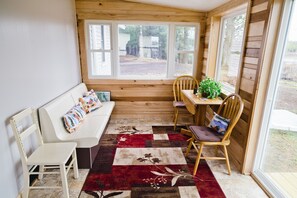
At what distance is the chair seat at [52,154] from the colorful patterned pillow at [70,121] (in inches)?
14.8

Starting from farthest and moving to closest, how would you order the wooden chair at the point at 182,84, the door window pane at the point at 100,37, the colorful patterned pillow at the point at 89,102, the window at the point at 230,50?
the wooden chair at the point at 182,84 → the door window pane at the point at 100,37 → the colorful patterned pillow at the point at 89,102 → the window at the point at 230,50

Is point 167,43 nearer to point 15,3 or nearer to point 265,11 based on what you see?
point 265,11

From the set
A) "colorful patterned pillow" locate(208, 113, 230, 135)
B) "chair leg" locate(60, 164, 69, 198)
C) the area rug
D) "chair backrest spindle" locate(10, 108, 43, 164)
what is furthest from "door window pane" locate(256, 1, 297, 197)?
"chair backrest spindle" locate(10, 108, 43, 164)

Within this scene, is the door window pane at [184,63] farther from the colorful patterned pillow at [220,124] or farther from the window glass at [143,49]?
the colorful patterned pillow at [220,124]

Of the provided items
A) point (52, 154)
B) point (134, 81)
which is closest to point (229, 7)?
point (134, 81)

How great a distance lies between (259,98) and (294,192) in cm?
103

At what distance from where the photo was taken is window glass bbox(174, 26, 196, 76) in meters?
3.90

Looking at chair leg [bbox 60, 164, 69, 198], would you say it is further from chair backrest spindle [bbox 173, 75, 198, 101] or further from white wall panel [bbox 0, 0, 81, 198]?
chair backrest spindle [bbox 173, 75, 198, 101]

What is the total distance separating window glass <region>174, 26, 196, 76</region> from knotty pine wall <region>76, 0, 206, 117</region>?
0.16 m

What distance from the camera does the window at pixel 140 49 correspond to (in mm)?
3840

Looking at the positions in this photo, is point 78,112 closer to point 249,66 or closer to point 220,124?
point 220,124

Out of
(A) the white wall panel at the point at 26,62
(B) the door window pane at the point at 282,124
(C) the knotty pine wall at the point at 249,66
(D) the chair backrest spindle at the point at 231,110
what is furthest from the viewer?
(D) the chair backrest spindle at the point at 231,110

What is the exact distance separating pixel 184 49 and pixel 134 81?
122cm

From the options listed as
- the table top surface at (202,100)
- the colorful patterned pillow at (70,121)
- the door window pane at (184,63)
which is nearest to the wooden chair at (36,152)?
the colorful patterned pillow at (70,121)
